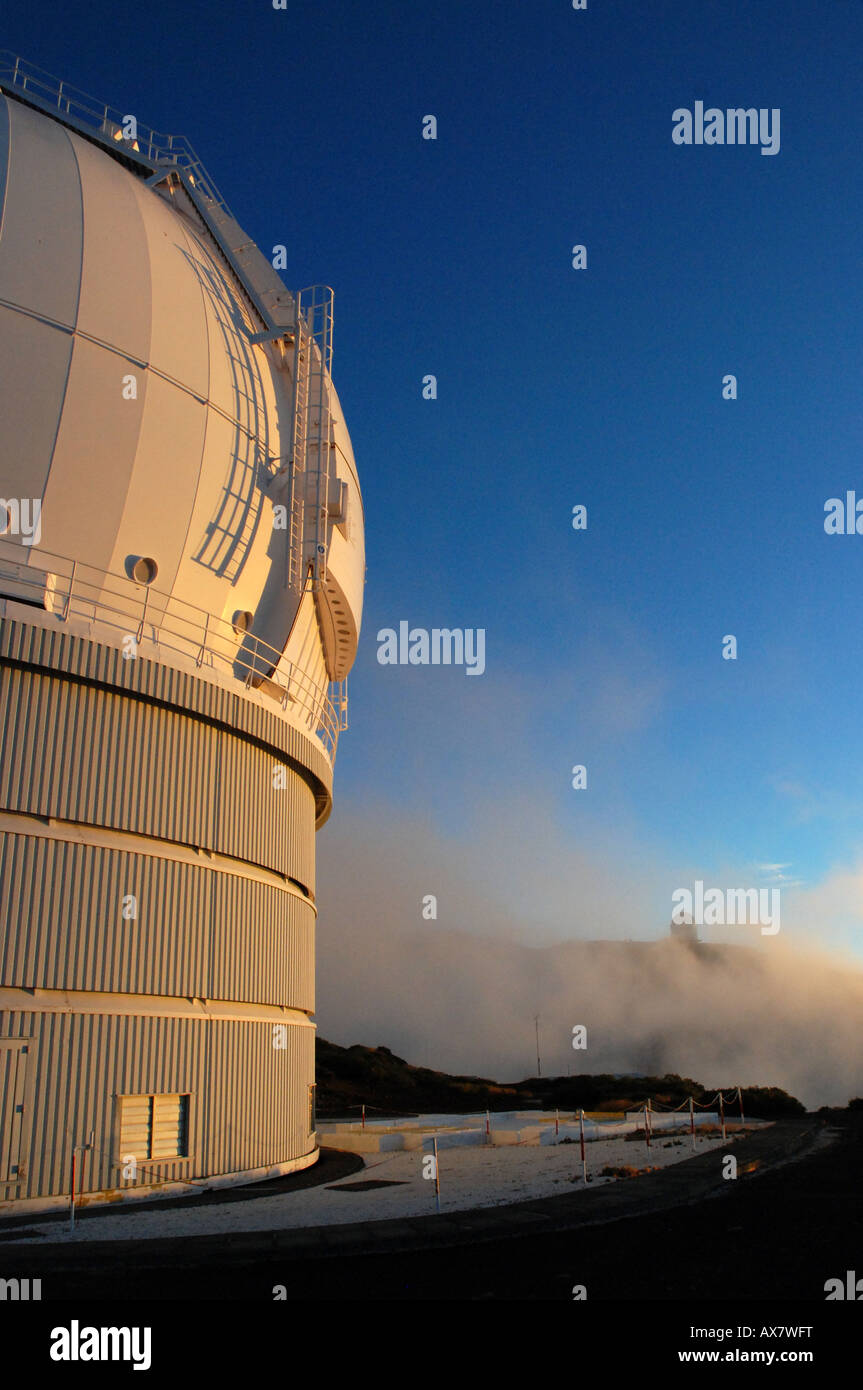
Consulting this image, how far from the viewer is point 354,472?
65.1ft

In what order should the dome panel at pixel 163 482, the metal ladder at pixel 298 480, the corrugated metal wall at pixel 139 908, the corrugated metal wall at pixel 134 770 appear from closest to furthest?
1. the corrugated metal wall at pixel 139 908
2. the corrugated metal wall at pixel 134 770
3. the dome panel at pixel 163 482
4. the metal ladder at pixel 298 480

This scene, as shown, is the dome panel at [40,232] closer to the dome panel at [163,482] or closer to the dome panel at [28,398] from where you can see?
the dome panel at [28,398]

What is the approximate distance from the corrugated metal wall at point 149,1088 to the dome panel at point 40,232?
9.03 m

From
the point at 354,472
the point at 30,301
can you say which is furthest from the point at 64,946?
the point at 354,472

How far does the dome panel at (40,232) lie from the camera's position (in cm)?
1273

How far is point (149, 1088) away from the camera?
12.5m

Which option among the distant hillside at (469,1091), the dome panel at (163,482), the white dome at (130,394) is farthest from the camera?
the distant hillside at (469,1091)

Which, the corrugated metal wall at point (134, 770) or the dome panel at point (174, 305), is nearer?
the corrugated metal wall at point (134, 770)

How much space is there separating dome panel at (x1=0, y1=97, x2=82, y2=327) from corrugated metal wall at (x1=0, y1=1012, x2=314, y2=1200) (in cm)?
903

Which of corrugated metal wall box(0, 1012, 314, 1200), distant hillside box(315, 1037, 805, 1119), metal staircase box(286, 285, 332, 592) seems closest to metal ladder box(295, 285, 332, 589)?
metal staircase box(286, 285, 332, 592)

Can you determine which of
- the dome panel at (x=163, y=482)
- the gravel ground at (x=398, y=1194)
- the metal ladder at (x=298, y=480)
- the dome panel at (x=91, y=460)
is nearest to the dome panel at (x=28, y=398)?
the dome panel at (x=91, y=460)

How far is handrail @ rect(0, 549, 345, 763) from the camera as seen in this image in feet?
40.8
